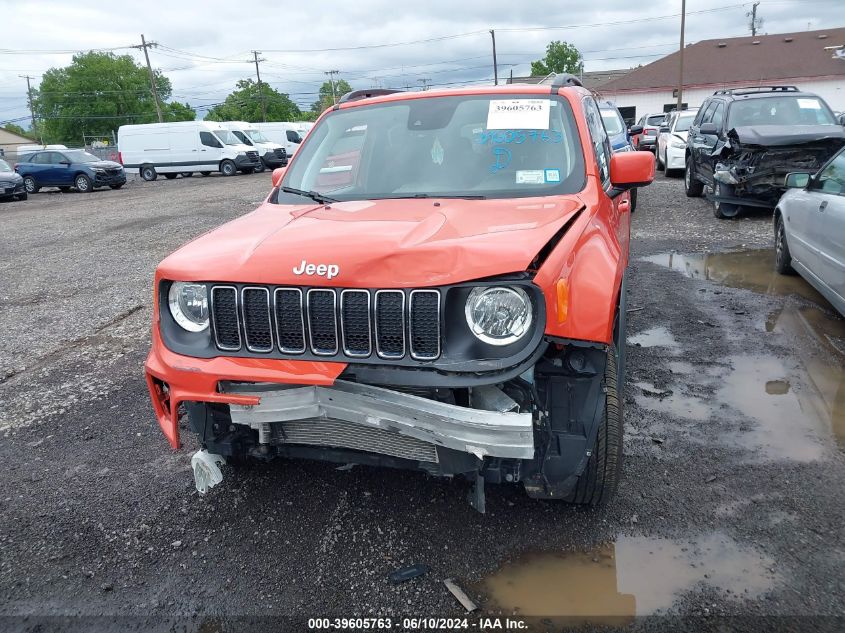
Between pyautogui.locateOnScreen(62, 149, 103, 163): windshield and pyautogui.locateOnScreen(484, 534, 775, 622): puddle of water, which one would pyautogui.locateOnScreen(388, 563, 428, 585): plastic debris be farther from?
pyautogui.locateOnScreen(62, 149, 103, 163): windshield

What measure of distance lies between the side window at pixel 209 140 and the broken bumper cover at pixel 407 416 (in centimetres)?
2945

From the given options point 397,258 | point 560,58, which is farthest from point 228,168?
point 560,58

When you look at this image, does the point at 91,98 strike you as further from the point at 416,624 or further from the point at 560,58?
the point at 416,624

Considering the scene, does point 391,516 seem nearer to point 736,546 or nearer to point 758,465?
point 736,546

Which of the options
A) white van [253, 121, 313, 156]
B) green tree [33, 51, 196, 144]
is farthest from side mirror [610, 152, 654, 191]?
green tree [33, 51, 196, 144]

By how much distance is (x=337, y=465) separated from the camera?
3.60 meters

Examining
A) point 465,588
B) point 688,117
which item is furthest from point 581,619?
point 688,117

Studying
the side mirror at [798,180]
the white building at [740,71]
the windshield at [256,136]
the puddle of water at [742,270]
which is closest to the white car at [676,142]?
the puddle of water at [742,270]

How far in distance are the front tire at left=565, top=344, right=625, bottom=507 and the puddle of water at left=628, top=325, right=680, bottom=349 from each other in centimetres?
251

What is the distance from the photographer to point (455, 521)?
310 cm

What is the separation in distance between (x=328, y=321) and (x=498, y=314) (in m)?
0.66

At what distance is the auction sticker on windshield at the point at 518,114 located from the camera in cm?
374

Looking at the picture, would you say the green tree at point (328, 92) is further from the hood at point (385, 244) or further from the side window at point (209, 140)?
the hood at point (385, 244)

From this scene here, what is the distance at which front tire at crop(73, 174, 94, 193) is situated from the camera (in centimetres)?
2589
